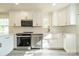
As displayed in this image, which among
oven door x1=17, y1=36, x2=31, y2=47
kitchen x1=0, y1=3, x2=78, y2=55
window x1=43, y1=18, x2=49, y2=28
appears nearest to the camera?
kitchen x1=0, y1=3, x2=78, y2=55

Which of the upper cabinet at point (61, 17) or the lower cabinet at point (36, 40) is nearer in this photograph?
the upper cabinet at point (61, 17)

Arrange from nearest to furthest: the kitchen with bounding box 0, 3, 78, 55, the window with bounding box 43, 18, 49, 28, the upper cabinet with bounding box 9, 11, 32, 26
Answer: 1. the kitchen with bounding box 0, 3, 78, 55
2. the window with bounding box 43, 18, 49, 28
3. the upper cabinet with bounding box 9, 11, 32, 26

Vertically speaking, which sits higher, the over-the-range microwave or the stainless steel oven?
the over-the-range microwave

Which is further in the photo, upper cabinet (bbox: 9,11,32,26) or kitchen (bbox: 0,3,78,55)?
upper cabinet (bbox: 9,11,32,26)

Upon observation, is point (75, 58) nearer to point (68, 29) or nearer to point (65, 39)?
point (65, 39)

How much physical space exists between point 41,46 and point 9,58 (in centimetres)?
346

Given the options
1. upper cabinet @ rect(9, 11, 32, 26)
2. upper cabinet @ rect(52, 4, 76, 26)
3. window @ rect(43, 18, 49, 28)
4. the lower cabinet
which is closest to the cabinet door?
upper cabinet @ rect(52, 4, 76, 26)

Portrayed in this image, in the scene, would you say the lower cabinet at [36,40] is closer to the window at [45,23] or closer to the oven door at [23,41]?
the oven door at [23,41]

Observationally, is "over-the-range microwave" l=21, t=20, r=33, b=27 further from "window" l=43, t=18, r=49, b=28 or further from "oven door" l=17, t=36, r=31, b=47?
"oven door" l=17, t=36, r=31, b=47

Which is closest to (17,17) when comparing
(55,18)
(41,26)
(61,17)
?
(41,26)

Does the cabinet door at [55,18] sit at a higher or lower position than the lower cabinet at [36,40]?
higher

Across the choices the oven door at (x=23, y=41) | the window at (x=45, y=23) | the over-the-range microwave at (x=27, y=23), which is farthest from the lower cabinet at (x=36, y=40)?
the over-the-range microwave at (x=27, y=23)

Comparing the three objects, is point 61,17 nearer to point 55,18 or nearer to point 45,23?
point 55,18

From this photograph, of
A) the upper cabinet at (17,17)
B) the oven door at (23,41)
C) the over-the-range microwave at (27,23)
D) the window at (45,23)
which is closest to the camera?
the oven door at (23,41)
